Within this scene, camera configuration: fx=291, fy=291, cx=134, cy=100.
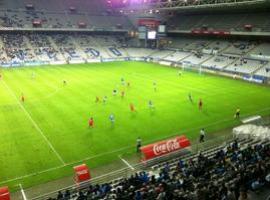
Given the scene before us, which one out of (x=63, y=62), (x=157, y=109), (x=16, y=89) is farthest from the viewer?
(x=63, y=62)

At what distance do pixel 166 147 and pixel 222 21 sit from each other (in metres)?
64.1

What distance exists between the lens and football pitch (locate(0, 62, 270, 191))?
73.7 feet

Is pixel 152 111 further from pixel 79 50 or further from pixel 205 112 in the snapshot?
pixel 79 50

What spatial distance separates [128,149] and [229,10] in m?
62.0

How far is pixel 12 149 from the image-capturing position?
77.9 feet

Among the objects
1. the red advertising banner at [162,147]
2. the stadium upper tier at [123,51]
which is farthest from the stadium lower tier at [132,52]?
the red advertising banner at [162,147]

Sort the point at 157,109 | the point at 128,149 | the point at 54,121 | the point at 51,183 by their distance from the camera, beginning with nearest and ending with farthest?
the point at 51,183 < the point at 128,149 < the point at 54,121 < the point at 157,109

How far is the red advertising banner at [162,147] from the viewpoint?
20.8 m

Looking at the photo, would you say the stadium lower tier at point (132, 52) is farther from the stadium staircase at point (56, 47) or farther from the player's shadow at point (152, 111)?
the player's shadow at point (152, 111)

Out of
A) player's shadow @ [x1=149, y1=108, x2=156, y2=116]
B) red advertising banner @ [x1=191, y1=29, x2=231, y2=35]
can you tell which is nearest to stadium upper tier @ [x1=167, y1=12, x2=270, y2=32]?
red advertising banner @ [x1=191, y1=29, x2=231, y2=35]

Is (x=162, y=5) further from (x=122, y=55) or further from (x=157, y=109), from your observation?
(x=157, y=109)

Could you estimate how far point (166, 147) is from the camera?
845 inches

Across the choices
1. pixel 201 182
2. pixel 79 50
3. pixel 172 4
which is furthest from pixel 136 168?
pixel 79 50

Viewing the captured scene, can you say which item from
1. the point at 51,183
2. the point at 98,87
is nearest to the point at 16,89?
the point at 98,87
